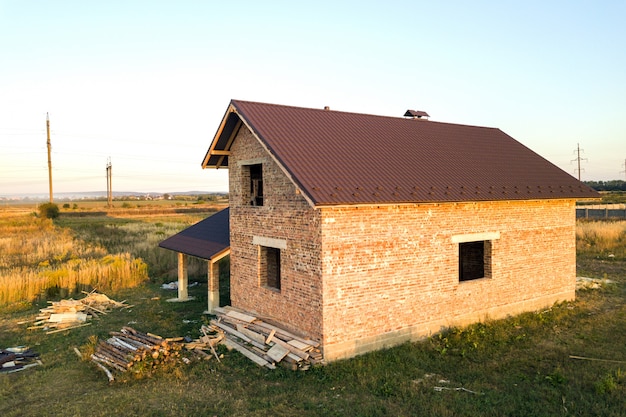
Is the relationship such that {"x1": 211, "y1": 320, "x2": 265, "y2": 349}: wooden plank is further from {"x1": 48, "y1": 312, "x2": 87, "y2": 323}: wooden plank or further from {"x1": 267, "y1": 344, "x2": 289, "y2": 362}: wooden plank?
{"x1": 48, "y1": 312, "x2": 87, "y2": 323}: wooden plank

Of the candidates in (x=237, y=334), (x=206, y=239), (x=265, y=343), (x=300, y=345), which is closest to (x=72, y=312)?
(x=206, y=239)

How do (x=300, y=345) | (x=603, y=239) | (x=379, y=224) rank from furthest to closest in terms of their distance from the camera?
(x=603, y=239), (x=379, y=224), (x=300, y=345)

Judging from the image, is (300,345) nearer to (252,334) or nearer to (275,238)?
(252,334)

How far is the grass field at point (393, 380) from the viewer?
27.3 feet

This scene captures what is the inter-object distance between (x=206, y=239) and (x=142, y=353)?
6.28 m

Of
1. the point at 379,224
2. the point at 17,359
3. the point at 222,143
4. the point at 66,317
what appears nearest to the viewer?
A: the point at 379,224

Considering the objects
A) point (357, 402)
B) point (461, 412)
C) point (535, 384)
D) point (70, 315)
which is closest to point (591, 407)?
point (535, 384)

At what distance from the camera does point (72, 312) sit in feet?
50.1

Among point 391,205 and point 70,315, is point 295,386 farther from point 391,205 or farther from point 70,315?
point 70,315

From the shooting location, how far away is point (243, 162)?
1345cm

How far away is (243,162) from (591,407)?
10.1m

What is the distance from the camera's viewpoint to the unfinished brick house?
1048 cm

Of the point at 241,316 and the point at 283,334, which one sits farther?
the point at 241,316

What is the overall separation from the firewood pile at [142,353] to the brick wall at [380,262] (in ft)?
6.71
